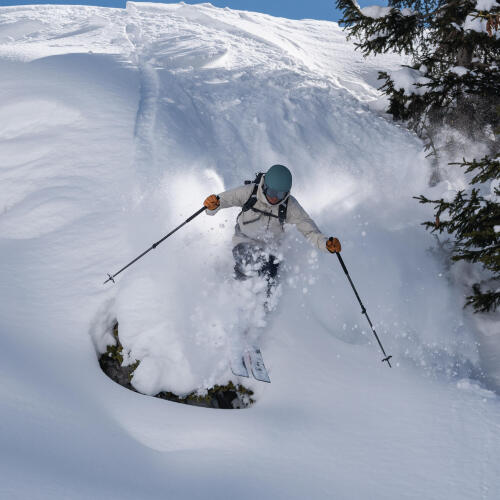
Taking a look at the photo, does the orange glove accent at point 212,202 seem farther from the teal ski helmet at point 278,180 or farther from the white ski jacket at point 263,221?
the teal ski helmet at point 278,180

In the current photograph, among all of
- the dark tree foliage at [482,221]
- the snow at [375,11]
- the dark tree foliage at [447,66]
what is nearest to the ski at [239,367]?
the dark tree foliage at [482,221]

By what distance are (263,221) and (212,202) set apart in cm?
90

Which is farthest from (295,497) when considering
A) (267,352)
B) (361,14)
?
(361,14)

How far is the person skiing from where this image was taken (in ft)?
17.6

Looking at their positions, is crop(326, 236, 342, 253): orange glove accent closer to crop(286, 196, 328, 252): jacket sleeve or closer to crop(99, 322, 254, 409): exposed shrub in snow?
crop(286, 196, 328, 252): jacket sleeve

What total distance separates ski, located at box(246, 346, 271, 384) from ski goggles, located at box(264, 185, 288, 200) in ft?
7.39

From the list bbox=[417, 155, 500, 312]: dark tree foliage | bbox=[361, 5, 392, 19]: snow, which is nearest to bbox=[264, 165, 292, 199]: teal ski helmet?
bbox=[417, 155, 500, 312]: dark tree foliage

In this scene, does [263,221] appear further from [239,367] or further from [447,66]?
[447,66]

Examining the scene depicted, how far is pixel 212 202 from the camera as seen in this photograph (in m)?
5.61

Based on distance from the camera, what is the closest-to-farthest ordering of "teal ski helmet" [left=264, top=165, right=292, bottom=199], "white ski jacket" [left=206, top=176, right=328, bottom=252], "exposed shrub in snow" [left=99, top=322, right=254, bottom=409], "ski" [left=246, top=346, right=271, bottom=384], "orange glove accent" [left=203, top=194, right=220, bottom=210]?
"ski" [left=246, top=346, right=271, bottom=384], "exposed shrub in snow" [left=99, top=322, right=254, bottom=409], "teal ski helmet" [left=264, top=165, right=292, bottom=199], "orange glove accent" [left=203, top=194, right=220, bottom=210], "white ski jacket" [left=206, top=176, right=328, bottom=252]

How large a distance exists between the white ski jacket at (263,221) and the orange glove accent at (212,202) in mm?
78

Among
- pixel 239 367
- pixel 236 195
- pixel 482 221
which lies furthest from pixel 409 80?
pixel 239 367

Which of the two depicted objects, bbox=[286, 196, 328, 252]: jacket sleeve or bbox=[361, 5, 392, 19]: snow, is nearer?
bbox=[286, 196, 328, 252]: jacket sleeve

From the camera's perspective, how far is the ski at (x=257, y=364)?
5039mm
